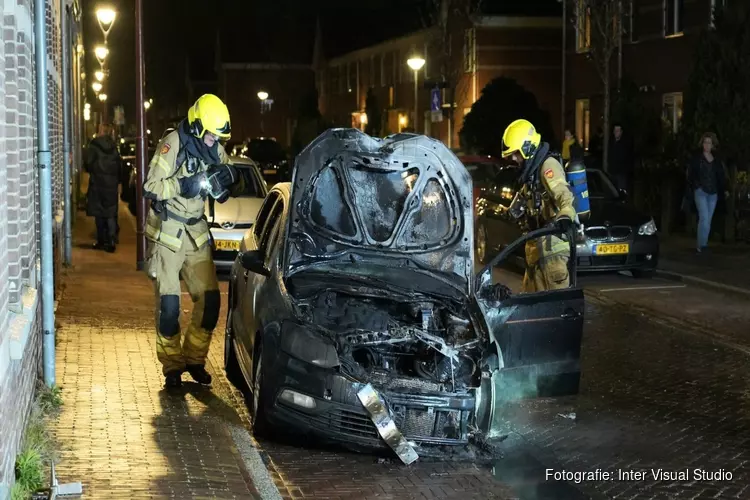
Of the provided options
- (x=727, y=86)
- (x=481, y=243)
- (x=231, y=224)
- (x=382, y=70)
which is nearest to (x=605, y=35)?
(x=727, y=86)

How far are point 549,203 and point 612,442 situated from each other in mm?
2808

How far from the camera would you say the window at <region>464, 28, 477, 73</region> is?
142ft

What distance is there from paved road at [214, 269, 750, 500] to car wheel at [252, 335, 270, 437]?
4.9 inches

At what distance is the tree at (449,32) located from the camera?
131 ft

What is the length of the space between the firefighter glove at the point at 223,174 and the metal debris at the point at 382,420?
2501mm

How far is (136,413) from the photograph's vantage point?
26.0 feet

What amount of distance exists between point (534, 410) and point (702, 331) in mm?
4018

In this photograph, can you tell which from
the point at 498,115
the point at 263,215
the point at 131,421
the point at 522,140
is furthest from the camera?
the point at 498,115

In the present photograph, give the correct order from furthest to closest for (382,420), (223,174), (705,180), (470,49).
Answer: (470,49)
(705,180)
(223,174)
(382,420)

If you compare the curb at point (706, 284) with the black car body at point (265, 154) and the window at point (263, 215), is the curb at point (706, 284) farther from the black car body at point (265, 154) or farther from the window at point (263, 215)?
the black car body at point (265, 154)

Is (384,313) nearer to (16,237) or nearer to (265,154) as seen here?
(16,237)

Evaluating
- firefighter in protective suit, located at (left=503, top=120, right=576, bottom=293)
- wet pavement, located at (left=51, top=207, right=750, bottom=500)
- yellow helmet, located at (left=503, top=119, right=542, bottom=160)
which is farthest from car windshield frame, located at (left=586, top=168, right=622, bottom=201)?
yellow helmet, located at (left=503, top=119, right=542, bottom=160)

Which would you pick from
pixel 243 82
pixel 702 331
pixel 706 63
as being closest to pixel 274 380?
pixel 702 331

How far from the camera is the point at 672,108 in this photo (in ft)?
99.5
